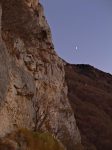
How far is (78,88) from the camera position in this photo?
108 m

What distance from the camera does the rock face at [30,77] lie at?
1388 inches

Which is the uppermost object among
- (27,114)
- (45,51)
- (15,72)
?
(45,51)

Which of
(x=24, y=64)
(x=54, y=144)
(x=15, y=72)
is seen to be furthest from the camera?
(x=24, y=64)

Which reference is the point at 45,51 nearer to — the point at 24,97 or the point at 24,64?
the point at 24,64

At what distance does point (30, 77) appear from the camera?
4159cm

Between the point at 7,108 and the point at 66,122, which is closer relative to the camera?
the point at 7,108

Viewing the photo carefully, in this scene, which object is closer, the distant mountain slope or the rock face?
the rock face

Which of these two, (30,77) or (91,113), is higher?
(30,77)

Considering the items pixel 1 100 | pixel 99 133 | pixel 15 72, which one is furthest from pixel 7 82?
pixel 99 133

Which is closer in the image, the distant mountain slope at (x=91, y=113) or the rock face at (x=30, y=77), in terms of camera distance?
the rock face at (x=30, y=77)

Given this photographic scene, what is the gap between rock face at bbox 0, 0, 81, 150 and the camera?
3525 cm

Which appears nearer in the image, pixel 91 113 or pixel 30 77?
pixel 30 77

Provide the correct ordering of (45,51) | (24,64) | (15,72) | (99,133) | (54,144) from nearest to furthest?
(54,144) < (15,72) < (24,64) < (45,51) < (99,133)

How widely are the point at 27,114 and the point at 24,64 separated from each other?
6.77 meters
